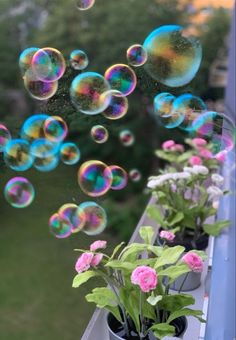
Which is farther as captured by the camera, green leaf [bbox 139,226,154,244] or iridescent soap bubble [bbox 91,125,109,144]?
iridescent soap bubble [bbox 91,125,109,144]

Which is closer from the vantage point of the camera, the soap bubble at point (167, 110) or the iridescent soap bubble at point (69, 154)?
the soap bubble at point (167, 110)

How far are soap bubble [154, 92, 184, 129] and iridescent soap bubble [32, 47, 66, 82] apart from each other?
12.3 inches

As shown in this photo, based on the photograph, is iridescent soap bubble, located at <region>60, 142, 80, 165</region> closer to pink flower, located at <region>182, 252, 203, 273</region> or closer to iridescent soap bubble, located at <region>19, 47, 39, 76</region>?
iridescent soap bubble, located at <region>19, 47, 39, 76</region>

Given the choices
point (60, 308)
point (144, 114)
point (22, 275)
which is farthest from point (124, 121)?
point (60, 308)

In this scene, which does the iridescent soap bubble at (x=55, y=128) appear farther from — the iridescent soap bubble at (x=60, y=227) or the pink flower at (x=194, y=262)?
the pink flower at (x=194, y=262)

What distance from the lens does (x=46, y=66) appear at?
131cm

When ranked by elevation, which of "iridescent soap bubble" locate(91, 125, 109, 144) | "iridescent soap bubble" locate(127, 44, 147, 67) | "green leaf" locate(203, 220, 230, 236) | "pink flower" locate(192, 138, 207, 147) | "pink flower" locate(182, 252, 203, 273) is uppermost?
"pink flower" locate(192, 138, 207, 147)

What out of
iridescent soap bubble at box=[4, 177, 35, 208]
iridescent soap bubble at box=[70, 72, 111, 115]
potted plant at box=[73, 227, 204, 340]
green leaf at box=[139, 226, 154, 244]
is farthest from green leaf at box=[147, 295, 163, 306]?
iridescent soap bubble at box=[4, 177, 35, 208]

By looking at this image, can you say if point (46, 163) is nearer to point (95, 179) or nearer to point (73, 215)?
point (95, 179)

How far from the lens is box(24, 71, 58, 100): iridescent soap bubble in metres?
1.29

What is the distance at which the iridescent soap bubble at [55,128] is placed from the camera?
1.46 metres

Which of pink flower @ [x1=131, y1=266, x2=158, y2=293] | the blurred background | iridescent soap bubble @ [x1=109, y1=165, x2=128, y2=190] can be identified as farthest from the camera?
the blurred background

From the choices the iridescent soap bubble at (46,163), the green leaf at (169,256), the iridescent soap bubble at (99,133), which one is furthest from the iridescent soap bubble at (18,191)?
the green leaf at (169,256)

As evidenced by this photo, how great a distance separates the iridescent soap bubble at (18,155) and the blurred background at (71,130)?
0.55 meters
